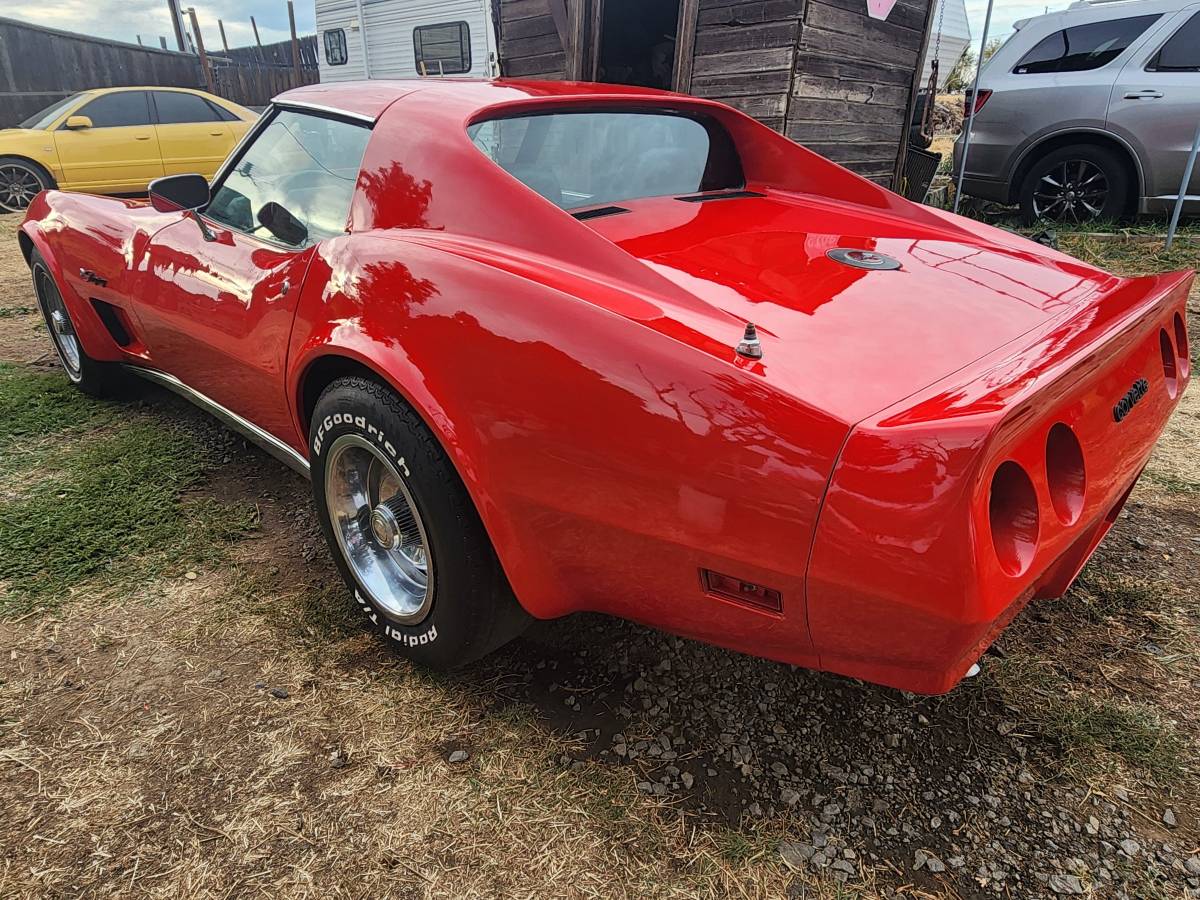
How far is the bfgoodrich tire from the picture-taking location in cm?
177

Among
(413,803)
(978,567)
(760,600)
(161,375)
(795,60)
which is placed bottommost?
(413,803)

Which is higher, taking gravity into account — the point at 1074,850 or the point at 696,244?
the point at 696,244

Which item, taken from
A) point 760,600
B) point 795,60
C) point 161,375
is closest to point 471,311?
point 760,600

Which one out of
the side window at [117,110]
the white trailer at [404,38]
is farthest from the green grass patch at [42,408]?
the white trailer at [404,38]

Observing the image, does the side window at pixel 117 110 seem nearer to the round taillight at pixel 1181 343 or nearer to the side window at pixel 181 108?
the side window at pixel 181 108

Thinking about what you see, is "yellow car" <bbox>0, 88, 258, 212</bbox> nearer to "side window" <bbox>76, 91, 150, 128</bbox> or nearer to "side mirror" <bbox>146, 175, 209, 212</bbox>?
"side window" <bbox>76, 91, 150, 128</bbox>

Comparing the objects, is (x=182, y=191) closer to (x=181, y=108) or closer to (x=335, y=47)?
(x=181, y=108)

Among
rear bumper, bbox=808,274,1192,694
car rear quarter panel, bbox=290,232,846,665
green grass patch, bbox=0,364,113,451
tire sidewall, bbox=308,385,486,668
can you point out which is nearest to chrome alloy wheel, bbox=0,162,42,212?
green grass patch, bbox=0,364,113,451

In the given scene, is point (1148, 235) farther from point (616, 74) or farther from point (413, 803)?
point (413, 803)

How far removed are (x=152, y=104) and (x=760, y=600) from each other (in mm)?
10301

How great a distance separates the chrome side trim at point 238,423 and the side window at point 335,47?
12462mm

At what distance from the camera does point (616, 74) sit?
A: 7738mm

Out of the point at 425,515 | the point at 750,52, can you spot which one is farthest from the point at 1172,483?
the point at 750,52

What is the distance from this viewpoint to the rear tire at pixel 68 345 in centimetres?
360
